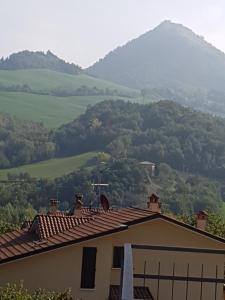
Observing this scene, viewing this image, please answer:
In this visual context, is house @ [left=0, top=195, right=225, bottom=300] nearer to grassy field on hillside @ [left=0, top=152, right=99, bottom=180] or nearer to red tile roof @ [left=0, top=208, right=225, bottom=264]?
red tile roof @ [left=0, top=208, right=225, bottom=264]

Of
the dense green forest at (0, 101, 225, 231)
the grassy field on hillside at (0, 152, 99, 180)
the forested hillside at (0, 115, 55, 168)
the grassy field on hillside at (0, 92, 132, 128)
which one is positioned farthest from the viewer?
the grassy field on hillside at (0, 92, 132, 128)

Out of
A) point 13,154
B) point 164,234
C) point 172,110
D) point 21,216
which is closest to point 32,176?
point 13,154

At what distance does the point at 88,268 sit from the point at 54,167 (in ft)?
349

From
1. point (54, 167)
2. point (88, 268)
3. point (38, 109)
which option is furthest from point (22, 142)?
point (88, 268)

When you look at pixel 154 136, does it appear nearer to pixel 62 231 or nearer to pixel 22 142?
pixel 22 142

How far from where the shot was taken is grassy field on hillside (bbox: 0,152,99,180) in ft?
382

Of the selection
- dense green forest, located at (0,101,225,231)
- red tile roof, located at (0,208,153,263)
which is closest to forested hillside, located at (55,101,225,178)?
dense green forest, located at (0,101,225,231)

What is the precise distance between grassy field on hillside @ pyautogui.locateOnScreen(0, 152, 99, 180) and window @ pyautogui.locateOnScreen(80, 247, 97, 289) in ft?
305


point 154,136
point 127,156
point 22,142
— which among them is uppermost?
point 154,136

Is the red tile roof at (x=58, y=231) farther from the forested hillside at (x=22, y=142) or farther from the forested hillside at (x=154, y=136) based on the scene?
the forested hillside at (x=22, y=142)

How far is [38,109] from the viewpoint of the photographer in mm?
181375

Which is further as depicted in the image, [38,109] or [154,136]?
[38,109]

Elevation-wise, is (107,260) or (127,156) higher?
(107,260)

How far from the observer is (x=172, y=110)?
488ft
